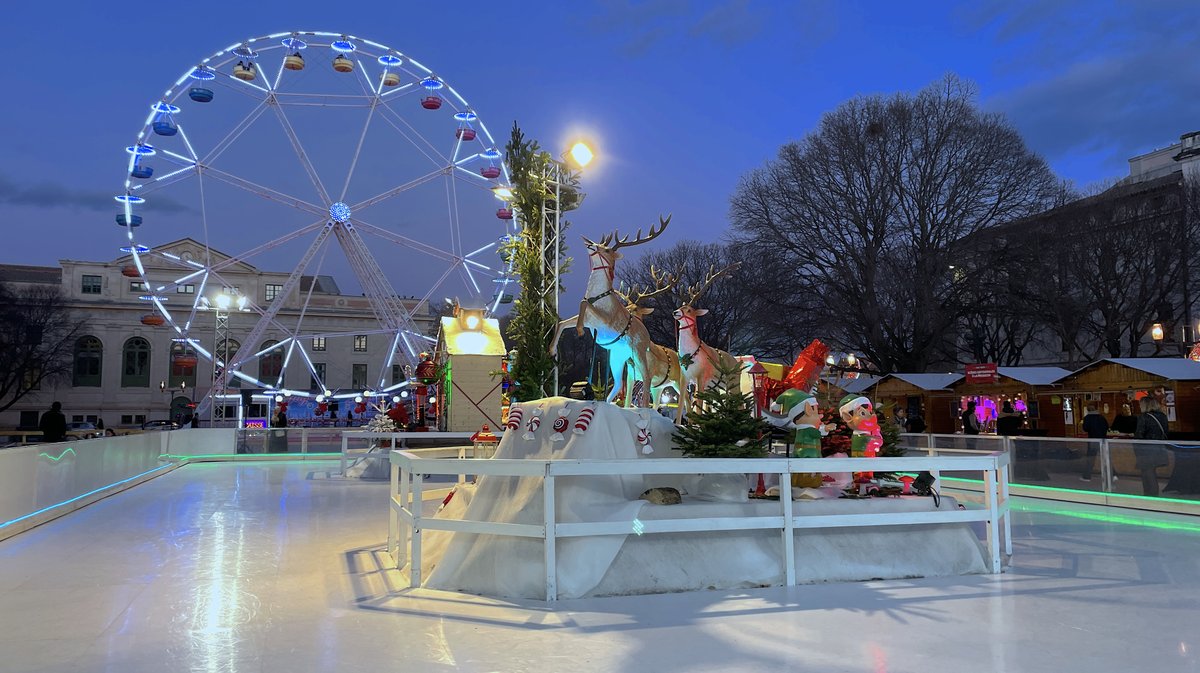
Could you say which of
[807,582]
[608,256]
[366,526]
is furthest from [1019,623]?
[366,526]

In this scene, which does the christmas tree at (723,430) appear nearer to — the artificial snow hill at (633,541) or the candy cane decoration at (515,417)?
the artificial snow hill at (633,541)

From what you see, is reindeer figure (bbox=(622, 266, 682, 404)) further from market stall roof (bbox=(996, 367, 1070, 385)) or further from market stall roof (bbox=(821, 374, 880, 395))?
market stall roof (bbox=(821, 374, 880, 395))

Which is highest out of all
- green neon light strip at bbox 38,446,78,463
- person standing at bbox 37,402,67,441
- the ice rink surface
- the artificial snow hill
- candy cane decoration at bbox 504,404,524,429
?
candy cane decoration at bbox 504,404,524,429

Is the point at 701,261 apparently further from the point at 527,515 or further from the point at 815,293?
the point at 527,515

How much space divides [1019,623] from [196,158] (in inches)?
1342

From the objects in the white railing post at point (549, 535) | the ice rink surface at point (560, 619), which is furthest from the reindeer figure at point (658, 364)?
the ice rink surface at point (560, 619)

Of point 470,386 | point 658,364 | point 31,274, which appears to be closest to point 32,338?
point 31,274

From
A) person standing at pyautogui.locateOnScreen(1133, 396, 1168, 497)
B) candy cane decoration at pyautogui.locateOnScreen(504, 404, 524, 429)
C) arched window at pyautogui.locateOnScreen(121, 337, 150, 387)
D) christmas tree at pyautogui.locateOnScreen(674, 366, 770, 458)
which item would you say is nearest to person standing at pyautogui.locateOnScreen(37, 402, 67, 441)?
candy cane decoration at pyautogui.locateOnScreen(504, 404, 524, 429)

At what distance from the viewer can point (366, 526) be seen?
35.9 feet

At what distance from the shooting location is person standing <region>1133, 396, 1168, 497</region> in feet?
40.1

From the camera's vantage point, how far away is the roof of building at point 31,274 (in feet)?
225

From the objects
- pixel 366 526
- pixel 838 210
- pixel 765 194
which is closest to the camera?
pixel 366 526

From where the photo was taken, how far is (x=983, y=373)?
84.7 ft

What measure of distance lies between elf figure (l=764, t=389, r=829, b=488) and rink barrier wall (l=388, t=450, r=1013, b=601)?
510 millimetres
